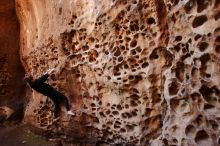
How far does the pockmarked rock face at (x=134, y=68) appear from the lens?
304 cm

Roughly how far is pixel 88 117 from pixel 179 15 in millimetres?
2090

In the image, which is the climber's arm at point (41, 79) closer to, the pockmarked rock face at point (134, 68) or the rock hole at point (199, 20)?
the pockmarked rock face at point (134, 68)

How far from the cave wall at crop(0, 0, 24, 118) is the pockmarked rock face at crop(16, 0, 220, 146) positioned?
1.36 meters

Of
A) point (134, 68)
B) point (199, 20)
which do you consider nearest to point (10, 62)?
point (134, 68)

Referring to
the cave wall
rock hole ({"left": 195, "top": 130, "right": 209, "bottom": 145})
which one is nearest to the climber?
the cave wall

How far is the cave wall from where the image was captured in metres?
6.88

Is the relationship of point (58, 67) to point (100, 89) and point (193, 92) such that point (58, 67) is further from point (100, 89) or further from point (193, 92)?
point (193, 92)

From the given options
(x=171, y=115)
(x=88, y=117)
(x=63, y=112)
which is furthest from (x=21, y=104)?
(x=171, y=115)

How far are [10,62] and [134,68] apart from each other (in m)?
3.98

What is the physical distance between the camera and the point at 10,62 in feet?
23.1

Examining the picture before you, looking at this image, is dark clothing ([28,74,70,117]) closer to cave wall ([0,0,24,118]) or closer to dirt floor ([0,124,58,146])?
dirt floor ([0,124,58,146])

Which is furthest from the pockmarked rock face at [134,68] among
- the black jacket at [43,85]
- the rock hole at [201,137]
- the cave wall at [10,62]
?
the cave wall at [10,62]

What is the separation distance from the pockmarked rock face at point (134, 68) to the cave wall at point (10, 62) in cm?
136

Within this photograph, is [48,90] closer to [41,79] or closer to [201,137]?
[41,79]
